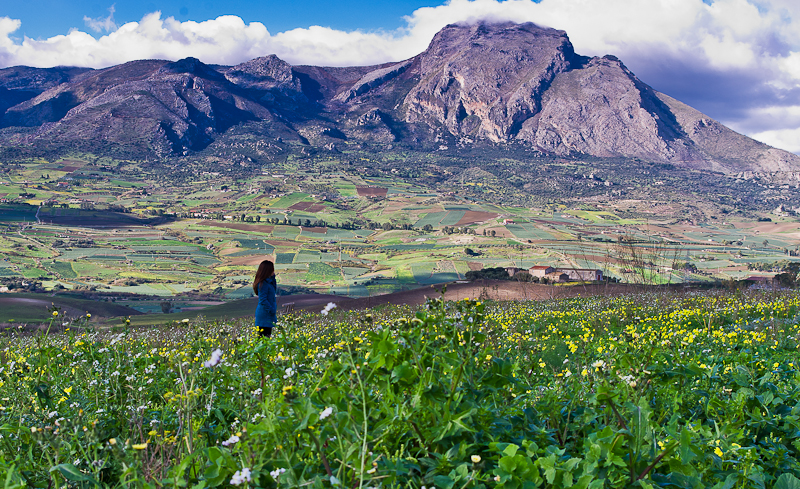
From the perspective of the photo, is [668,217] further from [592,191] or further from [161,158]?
[161,158]

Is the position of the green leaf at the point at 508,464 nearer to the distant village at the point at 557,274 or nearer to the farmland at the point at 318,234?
the farmland at the point at 318,234

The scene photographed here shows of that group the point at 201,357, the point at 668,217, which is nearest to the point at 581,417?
the point at 201,357

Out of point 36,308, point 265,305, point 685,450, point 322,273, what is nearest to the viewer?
point 685,450

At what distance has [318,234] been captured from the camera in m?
91.5

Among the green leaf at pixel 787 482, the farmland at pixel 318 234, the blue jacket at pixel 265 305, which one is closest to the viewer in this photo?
the green leaf at pixel 787 482

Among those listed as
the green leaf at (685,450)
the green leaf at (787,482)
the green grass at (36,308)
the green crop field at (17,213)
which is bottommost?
the green grass at (36,308)

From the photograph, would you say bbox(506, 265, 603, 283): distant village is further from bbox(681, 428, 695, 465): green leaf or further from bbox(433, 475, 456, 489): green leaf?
bbox(433, 475, 456, 489): green leaf

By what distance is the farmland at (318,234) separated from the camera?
50562 mm

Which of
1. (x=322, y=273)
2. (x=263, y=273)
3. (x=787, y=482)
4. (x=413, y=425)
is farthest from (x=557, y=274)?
(x=413, y=425)

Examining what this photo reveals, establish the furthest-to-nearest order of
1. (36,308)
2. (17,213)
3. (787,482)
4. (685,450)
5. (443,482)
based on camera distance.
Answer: (17,213), (36,308), (787,482), (685,450), (443,482)

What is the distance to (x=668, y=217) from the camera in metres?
127

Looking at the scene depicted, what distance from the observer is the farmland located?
50.6m

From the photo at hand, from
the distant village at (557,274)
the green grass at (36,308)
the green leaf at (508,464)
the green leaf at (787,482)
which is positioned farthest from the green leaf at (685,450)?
the distant village at (557,274)

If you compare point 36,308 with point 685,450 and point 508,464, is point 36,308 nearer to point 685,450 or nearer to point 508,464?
point 508,464
